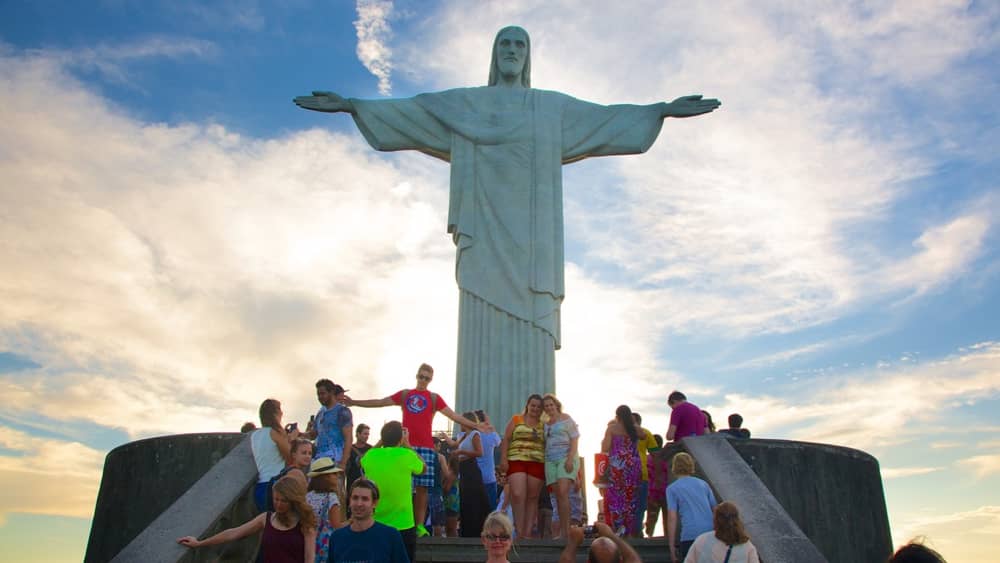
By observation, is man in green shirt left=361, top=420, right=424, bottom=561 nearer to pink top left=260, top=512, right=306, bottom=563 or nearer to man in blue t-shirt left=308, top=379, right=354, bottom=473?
pink top left=260, top=512, right=306, bottom=563

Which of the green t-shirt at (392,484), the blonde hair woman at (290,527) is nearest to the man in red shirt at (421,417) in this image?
Answer: the green t-shirt at (392,484)

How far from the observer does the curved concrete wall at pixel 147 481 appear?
8789mm

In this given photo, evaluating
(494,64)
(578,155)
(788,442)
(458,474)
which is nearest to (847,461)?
(788,442)

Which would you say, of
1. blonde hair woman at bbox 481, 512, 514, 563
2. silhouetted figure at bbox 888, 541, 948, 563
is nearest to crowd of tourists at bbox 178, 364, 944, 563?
blonde hair woman at bbox 481, 512, 514, 563

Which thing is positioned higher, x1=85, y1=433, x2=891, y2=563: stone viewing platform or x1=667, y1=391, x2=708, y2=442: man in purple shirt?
x1=667, y1=391, x2=708, y2=442: man in purple shirt

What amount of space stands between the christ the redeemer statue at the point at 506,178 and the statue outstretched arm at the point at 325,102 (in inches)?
0.6

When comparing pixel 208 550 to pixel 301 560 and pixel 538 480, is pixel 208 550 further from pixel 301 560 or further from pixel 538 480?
pixel 538 480

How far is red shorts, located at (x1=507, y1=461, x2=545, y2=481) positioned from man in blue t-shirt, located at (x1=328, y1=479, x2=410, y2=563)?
3.24 m

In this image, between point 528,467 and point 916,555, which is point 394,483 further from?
point 916,555

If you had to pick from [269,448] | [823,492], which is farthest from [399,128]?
[823,492]

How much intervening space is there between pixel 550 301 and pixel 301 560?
27.1 feet

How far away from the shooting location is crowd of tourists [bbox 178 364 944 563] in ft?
18.6

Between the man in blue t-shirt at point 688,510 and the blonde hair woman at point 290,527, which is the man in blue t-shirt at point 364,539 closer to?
the blonde hair woman at point 290,527

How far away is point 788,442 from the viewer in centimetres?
860
